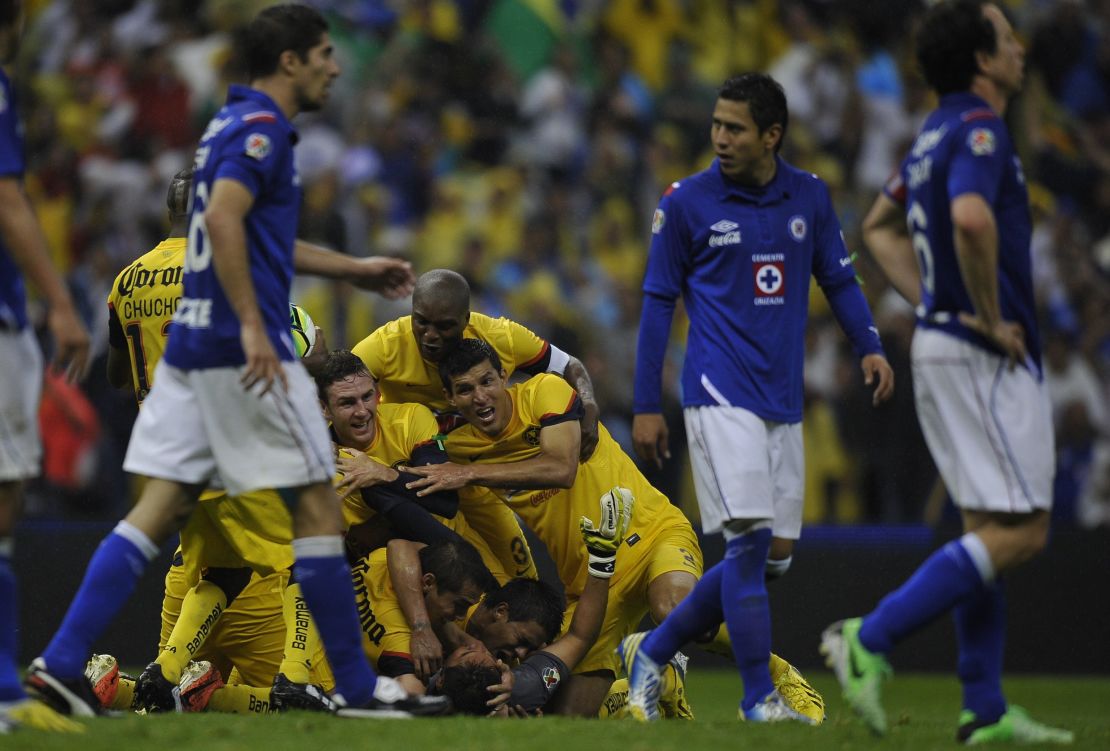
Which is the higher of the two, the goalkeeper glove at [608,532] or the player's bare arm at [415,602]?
the goalkeeper glove at [608,532]

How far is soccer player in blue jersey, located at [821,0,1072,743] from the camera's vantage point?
Result: 188 inches

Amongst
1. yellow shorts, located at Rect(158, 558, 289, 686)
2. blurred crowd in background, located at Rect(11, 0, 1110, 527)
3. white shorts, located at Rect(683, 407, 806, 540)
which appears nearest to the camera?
white shorts, located at Rect(683, 407, 806, 540)

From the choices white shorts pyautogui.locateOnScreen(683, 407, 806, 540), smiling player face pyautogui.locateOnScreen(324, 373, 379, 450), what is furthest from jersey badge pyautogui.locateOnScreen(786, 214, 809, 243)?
smiling player face pyautogui.locateOnScreen(324, 373, 379, 450)

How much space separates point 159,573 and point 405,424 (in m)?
3.08

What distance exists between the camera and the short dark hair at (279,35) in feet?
16.8

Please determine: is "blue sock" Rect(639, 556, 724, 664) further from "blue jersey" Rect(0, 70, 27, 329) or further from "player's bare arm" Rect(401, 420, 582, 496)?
"blue jersey" Rect(0, 70, 27, 329)

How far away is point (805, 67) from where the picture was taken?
46.5 ft

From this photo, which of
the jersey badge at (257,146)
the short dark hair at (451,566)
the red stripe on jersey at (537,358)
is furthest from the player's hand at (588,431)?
the jersey badge at (257,146)

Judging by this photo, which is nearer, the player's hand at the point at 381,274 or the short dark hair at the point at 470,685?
the player's hand at the point at 381,274

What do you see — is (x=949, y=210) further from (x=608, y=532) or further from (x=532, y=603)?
(x=532, y=603)

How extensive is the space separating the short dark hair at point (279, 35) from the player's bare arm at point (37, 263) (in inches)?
36.8

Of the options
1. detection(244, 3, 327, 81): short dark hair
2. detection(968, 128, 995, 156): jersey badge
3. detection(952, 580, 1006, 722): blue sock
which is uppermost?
detection(244, 3, 327, 81): short dark hair

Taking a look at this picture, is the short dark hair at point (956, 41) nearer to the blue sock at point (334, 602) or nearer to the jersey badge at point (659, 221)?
the jersey badge at point (659, 221)

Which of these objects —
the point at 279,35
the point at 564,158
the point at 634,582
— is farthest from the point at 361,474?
the point at 564,158
